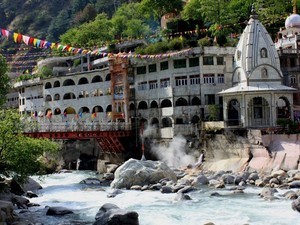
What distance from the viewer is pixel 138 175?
4822 centimetres

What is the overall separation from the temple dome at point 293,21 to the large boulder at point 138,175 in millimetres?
36822

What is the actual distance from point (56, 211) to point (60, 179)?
22.0 meters

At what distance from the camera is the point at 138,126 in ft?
224

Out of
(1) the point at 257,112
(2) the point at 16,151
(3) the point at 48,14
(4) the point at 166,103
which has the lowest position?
(2) the point at 16,151

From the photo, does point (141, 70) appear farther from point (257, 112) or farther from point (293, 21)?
point (293, 21)

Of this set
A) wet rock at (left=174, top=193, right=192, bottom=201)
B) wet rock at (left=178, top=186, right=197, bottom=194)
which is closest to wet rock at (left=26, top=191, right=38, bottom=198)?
wet rock at (left=178, top=186, right=197, bottom=194)

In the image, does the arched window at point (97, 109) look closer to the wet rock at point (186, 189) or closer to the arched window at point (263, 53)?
the arched window at point (263, 53)

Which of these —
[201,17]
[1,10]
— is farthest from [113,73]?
[1,10]

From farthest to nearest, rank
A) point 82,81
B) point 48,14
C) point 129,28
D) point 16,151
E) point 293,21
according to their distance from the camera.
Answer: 1. point 48,14
2. point 129,28
3. point 82,81
4. point 293,21
5. point 16,151

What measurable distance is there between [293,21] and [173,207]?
46.2 metres

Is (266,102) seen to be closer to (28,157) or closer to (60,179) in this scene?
(60,179)

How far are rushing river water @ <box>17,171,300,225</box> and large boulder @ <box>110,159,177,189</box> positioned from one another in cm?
155

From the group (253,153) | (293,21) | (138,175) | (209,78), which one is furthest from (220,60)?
(138,175)

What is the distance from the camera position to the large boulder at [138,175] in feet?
157
